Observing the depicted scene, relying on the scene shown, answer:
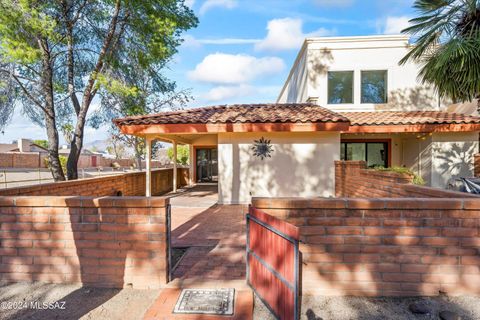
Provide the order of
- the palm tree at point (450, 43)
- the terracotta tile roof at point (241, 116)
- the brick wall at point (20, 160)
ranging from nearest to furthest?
the palm tree at point (450, 43)
the terracotta tile roof at point (241, 116)
the brick wall at point (20, 160)

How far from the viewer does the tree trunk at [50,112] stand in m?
9.04

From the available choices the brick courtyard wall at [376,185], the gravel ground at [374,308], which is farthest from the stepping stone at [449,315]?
the brick courtyard wall at [376,185]

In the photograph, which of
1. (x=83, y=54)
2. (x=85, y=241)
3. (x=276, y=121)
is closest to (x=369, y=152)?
(x=276, y=121)

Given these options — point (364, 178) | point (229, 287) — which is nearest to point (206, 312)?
point (229, 287)

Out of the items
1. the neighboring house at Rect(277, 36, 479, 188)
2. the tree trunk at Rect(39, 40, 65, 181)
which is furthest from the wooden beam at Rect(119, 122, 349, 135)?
the neighboring house at Rect(277, 36, 479, 188)

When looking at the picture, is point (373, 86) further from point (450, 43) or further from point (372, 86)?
point (450, 43)

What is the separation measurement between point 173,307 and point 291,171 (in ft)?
21.6

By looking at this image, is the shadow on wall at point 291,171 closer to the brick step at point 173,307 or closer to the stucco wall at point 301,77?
the stucco wall at point 301,77

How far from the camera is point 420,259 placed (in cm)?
313

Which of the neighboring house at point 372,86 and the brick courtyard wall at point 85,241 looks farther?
the neighboring house at point 372,86

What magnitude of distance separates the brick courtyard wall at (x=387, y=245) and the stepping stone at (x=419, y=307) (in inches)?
7.0

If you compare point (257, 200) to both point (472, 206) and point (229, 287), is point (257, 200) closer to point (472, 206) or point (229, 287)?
point (229, 287)

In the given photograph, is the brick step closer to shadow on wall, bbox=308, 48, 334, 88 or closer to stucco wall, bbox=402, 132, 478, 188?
stucco wall, bbox=402, 132, 478, 188

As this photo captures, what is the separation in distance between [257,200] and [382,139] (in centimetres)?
1162
